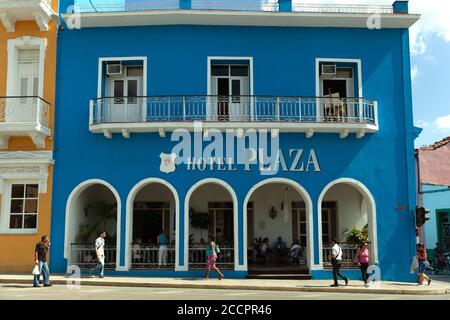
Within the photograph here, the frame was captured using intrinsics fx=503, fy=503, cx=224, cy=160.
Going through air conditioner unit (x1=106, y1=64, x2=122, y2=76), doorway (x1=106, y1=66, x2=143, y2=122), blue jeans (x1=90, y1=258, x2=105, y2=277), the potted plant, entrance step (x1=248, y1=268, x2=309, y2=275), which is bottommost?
entrance step (x1=248, y1=268, x2=309, y2=275)

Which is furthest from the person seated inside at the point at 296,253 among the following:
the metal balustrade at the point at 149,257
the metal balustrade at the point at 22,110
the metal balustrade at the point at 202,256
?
the metal balustrade at the point at 22,110

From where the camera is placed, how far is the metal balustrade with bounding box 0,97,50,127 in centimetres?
1678

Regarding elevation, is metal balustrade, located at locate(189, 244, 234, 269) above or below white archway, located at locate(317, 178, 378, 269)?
below

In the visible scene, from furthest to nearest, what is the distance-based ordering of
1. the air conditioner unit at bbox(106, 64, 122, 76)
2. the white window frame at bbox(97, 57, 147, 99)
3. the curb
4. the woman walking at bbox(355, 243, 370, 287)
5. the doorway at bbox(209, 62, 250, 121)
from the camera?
the doorway at bbox(209, 62, 250, 121)
the air conditioner unit at bbox(106, 64, 122, 76)
the white window frame at bbox(97, 57, 147, 99)
the woman walking at bbox(355, 243, 370, 287)
the curb

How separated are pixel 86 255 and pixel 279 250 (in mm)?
6945

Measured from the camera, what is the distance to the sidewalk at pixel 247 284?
14562 millimetres

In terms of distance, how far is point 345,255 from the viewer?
16922mm

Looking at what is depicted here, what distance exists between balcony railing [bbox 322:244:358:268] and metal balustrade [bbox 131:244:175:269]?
16.6 ft

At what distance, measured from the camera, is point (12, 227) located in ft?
56.8

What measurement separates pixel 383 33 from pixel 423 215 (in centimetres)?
644

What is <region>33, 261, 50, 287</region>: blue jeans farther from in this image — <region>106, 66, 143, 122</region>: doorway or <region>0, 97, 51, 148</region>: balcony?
<region>106, 66, 143, 122</region>: doorway

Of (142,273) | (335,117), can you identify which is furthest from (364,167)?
(142,273)

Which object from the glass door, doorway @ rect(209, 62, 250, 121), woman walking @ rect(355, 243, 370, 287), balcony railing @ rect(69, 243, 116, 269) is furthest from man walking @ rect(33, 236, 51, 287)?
woman walking @ rect(355, 243, 370, 287)

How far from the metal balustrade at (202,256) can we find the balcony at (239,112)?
13.1ft
